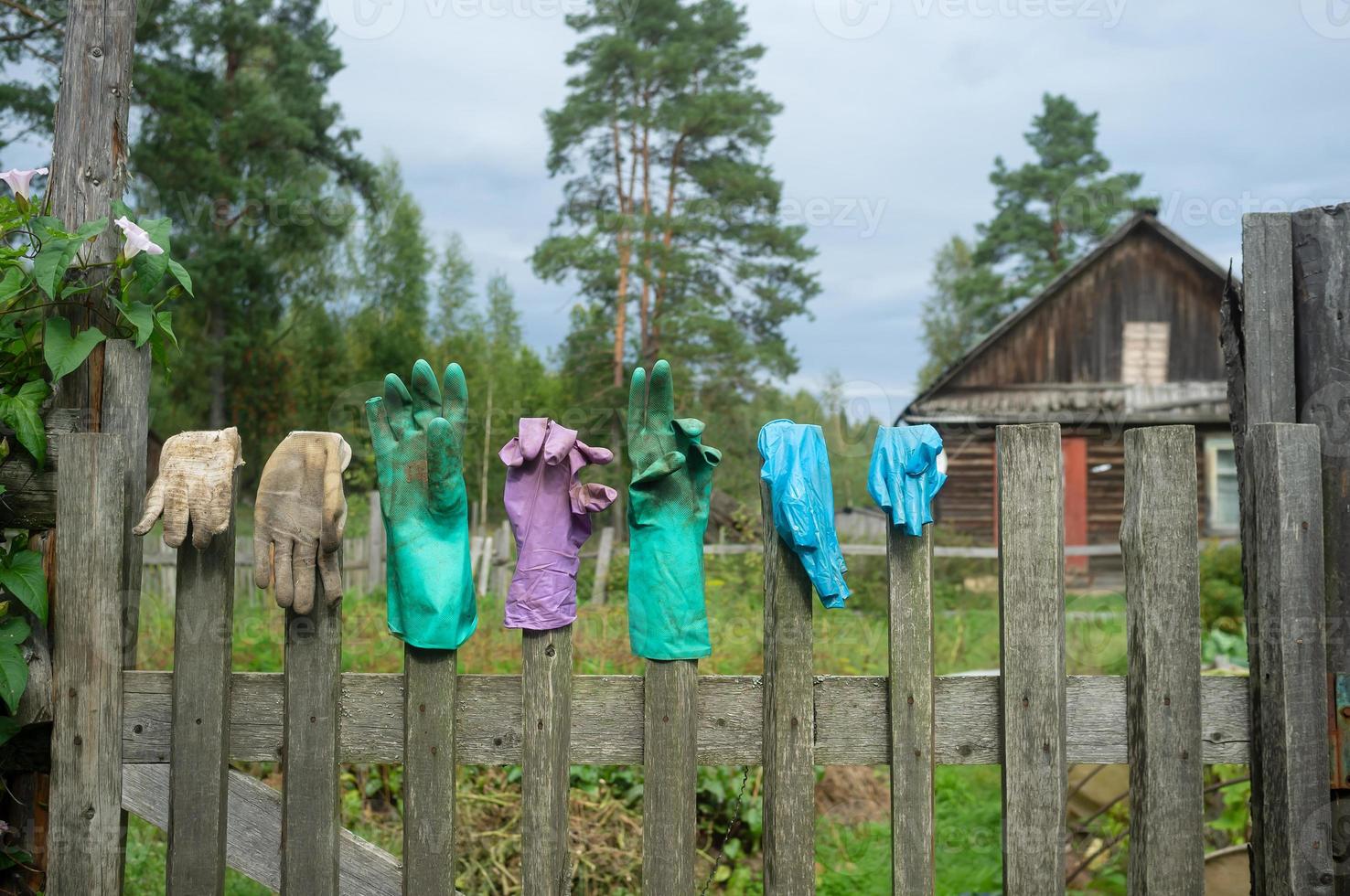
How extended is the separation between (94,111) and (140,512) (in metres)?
1.10

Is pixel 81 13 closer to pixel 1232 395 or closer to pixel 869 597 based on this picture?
pixel 1232 395

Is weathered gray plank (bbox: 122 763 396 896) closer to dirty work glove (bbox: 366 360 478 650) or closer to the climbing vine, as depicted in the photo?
the climbing vine

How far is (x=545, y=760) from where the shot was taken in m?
2.16

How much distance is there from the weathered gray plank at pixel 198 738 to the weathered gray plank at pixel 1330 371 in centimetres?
252

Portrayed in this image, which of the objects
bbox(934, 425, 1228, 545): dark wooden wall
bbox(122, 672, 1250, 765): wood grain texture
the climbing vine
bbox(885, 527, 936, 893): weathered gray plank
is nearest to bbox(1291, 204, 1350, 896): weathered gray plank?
bbox(122, 672, 1250, 765): wood grain texture

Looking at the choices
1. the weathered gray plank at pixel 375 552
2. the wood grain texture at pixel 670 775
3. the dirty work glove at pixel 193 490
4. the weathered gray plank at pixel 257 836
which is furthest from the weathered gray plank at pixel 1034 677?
the weathered gray plank at pixel 375 552

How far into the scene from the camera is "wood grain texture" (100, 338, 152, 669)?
94.0 inches

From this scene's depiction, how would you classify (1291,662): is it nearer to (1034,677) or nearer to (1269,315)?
(1034,677)

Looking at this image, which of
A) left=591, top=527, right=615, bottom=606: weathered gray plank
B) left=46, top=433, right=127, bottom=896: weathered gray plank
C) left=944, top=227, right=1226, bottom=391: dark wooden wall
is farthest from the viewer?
left=944, top=227, right=1226, bottom=391: dark wooden wall

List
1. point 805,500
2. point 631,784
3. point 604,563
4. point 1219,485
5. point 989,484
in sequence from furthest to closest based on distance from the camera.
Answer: point 989,484 → point 1219,485 → point 604,563 → point 631,784 → point 805,500

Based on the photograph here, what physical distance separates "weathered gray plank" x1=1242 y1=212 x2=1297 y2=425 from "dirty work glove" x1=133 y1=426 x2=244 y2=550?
7.90ft

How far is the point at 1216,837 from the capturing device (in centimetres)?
446

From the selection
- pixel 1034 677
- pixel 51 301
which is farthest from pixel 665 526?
pixel 51 301

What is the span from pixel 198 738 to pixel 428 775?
1.77 feet
